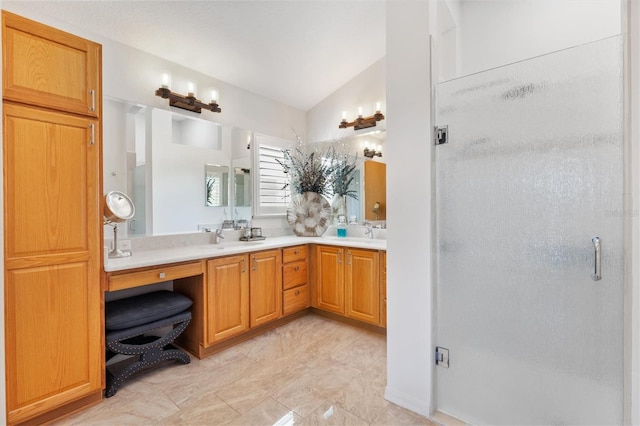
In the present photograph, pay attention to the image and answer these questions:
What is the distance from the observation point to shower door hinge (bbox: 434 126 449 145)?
1.72 metres

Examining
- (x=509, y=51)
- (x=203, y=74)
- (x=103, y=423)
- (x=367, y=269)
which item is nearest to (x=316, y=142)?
(x=203, y=74)

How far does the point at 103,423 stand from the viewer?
173cm

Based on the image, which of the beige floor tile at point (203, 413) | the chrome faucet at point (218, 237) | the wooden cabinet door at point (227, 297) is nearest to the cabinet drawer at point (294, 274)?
the wooden cabinet door at point (227, 297)

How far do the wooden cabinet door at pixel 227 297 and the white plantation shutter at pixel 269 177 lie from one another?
3.34ft

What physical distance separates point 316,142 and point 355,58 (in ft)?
3.78

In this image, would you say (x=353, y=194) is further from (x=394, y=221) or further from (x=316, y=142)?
A: (x=394, y=221)

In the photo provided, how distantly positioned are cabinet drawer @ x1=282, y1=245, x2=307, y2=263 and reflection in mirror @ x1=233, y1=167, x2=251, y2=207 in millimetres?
761

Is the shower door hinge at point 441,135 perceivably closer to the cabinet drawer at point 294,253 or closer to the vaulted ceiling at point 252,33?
the vaulted ceiling at point 252,33

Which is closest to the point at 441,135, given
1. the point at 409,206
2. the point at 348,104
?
the point at 409,206

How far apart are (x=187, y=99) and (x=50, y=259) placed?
1825mm

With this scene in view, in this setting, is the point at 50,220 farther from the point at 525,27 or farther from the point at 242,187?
the point at 525,27

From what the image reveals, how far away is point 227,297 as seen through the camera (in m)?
2.59

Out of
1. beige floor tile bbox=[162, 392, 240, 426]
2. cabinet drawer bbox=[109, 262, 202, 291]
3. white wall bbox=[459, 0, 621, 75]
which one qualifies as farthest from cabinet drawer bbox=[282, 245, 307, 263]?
white wall bbox=[459, 0, 621, 75]

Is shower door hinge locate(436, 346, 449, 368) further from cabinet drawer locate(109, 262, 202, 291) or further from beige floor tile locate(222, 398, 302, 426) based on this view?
cabinet drawer locate(109, 262, 202, 291)
